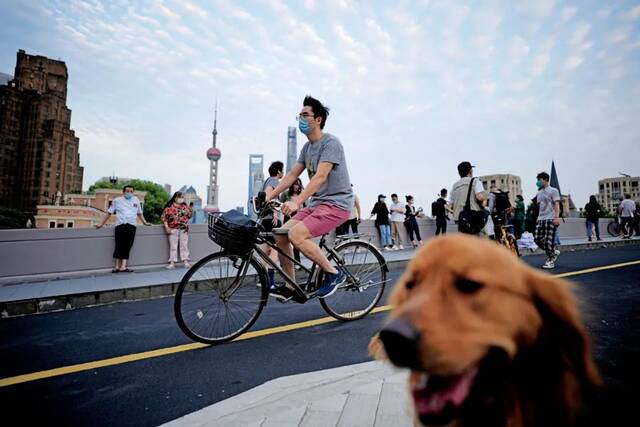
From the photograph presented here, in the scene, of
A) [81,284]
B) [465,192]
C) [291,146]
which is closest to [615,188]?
[291,146]

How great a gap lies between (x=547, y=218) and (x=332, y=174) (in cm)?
660

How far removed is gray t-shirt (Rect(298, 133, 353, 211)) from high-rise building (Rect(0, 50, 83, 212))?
11287 cm

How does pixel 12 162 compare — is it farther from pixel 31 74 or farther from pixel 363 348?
pixel 363 348

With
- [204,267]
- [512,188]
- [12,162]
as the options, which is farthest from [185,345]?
[512,188]

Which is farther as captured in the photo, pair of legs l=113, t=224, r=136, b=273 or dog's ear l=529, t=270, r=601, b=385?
pair of legs l=113, t=224, r=136, b=273

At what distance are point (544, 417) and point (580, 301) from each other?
331mm

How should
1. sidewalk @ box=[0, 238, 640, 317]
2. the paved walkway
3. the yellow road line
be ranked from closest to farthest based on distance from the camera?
the yellow road line < sidewalk @ box=[0, 238, 640, 317] < the paved walkway

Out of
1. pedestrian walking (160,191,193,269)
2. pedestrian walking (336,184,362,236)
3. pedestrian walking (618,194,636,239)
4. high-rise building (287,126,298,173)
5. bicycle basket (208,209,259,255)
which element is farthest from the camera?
high-rise building (287,126,298,173)

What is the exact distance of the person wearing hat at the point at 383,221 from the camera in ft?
43.1

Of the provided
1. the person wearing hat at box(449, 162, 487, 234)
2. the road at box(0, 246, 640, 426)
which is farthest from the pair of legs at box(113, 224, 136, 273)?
the person wearing hat at box(449, 162, 487, 234)

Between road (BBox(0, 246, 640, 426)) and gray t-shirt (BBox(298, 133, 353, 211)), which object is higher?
gray t-shirt (BBox(298, 133, 353, 211))

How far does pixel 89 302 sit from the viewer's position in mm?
6000

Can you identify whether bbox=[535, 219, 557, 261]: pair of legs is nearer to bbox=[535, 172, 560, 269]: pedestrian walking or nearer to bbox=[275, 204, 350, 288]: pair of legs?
bbox=[535, 172, 560, 269]: pedestrian walking

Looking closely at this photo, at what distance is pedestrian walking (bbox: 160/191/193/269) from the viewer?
31.0 feet
